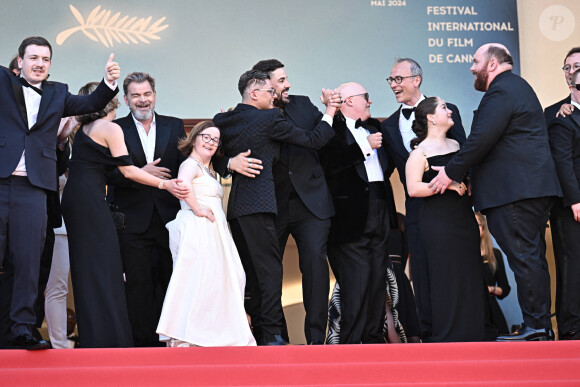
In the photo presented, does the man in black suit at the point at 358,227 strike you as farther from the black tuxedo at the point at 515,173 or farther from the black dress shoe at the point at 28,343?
the black dress shoe at the point at 28,343

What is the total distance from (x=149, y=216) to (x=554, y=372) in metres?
2.42

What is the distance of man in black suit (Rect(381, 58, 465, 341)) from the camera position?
5.01 meters

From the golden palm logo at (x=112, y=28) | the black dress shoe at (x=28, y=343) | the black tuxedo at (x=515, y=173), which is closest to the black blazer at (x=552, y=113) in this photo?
the black tuxedo at (x=515, y=173)

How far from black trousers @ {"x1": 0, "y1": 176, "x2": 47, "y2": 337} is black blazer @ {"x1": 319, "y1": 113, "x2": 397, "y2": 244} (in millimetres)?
1752

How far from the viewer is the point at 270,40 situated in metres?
7.28

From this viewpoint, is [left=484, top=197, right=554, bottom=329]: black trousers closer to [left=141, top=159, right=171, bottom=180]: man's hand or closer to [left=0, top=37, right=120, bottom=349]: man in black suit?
[left=141, top=159, right=171, bottom=180]: man's hand

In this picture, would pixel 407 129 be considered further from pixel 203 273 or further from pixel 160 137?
pixel 203 273

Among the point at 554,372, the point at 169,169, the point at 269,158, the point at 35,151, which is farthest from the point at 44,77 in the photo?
the point at 554,372

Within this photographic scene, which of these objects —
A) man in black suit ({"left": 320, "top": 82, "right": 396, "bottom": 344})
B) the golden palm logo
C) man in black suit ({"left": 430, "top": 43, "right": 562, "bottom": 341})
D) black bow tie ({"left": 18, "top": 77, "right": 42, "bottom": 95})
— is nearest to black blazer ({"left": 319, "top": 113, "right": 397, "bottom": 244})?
man in black suit ({"left": 320, "top": 82, "right": 396, "bottom": 344})

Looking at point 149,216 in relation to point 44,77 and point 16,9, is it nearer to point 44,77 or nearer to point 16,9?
point 44,77

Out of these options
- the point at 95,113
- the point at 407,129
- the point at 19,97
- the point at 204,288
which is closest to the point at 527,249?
the point at 407,129

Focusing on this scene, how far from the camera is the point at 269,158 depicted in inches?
194

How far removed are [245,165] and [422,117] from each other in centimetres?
110

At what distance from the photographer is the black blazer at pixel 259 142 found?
479 cm
